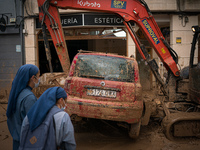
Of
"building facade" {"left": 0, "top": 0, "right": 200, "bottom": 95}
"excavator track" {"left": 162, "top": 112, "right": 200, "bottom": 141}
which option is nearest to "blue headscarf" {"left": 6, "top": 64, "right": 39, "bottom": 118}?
"excavator track" {"left": 162, "top": 112, "right": 200, "bottom": 141}

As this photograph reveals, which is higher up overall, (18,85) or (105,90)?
(18,85)

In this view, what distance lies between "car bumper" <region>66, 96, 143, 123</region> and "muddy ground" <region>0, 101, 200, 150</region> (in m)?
0.68

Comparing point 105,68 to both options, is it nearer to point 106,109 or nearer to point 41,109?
point 106,109

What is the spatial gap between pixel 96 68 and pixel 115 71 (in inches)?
17.3

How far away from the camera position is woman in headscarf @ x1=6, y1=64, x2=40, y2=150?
9.04 feet

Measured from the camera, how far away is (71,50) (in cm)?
1424

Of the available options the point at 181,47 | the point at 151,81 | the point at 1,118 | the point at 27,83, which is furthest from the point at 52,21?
the point at 151,81

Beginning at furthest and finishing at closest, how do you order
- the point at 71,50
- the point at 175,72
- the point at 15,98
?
1. the point at 71,50
2. the point at 175,72
3. the point at 15,98

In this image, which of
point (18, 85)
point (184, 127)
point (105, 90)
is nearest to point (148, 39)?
point (105, 90)

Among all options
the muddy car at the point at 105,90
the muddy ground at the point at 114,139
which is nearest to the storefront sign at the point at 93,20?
the muddy ground at the point at 114,139

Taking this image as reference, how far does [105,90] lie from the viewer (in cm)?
496

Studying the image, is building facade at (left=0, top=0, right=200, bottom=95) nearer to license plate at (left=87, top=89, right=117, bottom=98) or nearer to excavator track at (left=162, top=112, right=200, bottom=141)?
excavator track at (left=162, top=112, right=200, bottom=141)

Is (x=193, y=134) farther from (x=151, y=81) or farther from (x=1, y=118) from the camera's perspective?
(x=151, y=81)

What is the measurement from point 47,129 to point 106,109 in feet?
8.82
